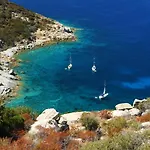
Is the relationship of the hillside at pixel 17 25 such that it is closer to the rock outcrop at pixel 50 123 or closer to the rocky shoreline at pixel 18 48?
the rocky shoreline at pixel 18 48

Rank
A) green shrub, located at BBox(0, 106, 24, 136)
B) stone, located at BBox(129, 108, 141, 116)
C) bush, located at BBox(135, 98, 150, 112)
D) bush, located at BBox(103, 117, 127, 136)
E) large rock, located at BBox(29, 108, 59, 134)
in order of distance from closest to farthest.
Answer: bush, located at BBox(103, 117, 127, 136)
green shrub, located at BBox(0, 106, 24, 136)
large rock, located at BBox(29, 108, 59, 134)
stone, located at BBox(129, 108, 141, 116)
bush, located at BBox(135, 98, 150, 112)

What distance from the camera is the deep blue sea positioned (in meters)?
51.3

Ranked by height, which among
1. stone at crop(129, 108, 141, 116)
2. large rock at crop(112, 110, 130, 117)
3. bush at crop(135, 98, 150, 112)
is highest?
bush at crop(135, 98, 150, 112)

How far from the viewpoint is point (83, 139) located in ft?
75.8

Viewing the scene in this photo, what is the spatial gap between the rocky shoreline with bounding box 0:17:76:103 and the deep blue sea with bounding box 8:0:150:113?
4.66 ft

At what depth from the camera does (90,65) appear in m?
65.1

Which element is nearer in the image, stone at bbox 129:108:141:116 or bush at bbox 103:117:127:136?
bush at bbox 103:117:127:136

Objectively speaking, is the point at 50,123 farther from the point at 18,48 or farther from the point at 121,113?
the point at 18,48

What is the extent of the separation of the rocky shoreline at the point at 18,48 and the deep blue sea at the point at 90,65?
1421 millimetres

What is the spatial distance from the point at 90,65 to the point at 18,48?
1463 cm

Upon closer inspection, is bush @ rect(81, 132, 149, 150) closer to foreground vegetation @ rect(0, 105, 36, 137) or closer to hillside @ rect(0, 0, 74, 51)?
foreground vegetation @ rect(0, 105, 36, 137)

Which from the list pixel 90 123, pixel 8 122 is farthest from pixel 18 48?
pixel 8 122

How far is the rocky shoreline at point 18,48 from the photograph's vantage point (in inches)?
2069

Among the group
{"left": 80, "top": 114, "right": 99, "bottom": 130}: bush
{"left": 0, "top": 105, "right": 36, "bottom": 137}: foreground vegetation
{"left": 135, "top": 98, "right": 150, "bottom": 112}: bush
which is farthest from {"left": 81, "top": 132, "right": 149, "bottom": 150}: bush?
{"left": 135, "top": 98, "right": 150, "bottom": 112}: bush
